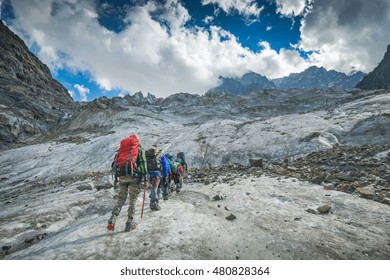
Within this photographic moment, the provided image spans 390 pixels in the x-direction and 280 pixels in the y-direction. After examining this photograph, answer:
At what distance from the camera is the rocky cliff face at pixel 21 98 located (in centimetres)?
5384

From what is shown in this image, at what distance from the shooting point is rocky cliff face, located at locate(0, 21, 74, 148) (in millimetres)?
53844

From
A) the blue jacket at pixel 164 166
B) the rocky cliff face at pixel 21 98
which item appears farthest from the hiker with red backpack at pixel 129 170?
the rocky cliff face at pixel 21 98

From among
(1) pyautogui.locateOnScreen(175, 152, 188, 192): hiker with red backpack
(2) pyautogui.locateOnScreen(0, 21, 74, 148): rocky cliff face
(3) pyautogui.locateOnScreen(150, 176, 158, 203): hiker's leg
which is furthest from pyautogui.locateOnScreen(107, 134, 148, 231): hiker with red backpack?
(2) pyautogui.locateOnScreen(0, 21, 74, 148): rocky cliff face

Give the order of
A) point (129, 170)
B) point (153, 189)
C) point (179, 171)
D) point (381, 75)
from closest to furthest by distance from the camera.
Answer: point (129, 170) → point (153, 189) → point (179, 171) → point (381, 75)

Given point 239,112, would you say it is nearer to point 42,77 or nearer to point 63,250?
point 63,250

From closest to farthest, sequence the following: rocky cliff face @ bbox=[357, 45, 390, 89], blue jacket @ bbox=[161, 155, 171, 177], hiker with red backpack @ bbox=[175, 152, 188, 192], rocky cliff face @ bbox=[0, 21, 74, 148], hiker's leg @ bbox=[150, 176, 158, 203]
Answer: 1. hiker's leg @ bbox=[150, 176, 158, 203]
2. blue jacket @ bbox=[161, 155, 171, 177]
3. hiker with red backpack @ bbox=[175, 152, 188, 192]
4. rocky cliff face @ bbox=[0, 21, 74, 148]
5. rocky cliff face @ bbox=[357, 45, 390, 89]

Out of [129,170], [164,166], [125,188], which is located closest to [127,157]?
[129,170]

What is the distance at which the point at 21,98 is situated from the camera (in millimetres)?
63250

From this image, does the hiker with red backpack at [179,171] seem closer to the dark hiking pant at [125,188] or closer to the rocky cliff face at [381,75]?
the dark hiking pant at [125,188]

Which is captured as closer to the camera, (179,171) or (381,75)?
(179,171)

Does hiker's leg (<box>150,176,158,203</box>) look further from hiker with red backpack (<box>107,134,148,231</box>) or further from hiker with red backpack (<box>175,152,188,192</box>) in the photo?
hiker with red backpack (<box>175,152,188,192</box>)

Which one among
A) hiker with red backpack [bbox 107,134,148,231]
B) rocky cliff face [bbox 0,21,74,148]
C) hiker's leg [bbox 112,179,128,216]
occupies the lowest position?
hiker's leg [bbox 112,179,128,216]

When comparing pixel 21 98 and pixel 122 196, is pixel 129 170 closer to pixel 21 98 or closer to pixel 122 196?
pixel 122 196

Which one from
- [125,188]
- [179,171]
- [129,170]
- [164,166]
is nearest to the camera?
[129,170]
